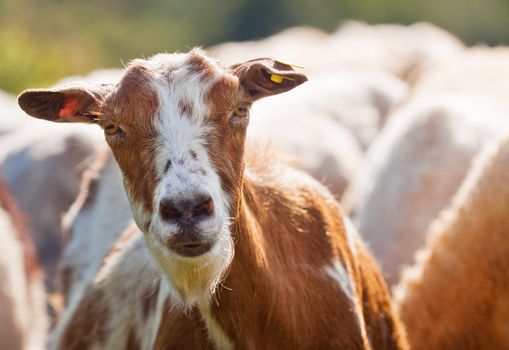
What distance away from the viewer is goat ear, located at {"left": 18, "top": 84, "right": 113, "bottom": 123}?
5.03m

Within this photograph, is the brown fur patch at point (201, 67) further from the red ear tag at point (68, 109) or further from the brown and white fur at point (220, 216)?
the red ear tag at point (68, 109)

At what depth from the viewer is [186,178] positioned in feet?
14.8

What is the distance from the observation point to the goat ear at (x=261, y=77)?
16.5ft

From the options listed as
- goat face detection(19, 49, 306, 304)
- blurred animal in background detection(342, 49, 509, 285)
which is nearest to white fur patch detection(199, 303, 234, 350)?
goat face detection(19, 49, 306, 304)

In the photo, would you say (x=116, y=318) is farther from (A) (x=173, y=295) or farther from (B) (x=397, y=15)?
(B) (x=397, y=15)

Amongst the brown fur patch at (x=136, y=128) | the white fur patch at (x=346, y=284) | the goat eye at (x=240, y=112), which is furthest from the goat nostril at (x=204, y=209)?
the white fur patch at (x=346, y=284)

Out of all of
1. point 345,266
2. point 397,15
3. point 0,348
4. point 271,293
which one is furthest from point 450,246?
point 397,15

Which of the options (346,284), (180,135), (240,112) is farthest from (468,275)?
(180,135)

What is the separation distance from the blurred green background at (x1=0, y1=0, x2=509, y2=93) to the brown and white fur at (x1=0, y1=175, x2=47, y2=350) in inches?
960

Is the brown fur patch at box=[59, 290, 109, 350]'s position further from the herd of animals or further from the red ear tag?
the red ear tag

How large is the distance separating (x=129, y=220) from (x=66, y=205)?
2.46m

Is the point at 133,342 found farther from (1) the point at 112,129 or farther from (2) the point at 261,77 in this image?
(2) the point at 261,77

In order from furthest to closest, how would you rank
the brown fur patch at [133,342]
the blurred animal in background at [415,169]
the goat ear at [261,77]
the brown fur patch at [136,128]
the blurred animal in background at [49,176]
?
the blurred animal in background at [49,176], the blurred animal in background at [415,169], the brown fur patch at [133,342], the goat ear at [261,77], the brown fur patch at [136,128]

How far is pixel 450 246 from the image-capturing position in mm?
7059
